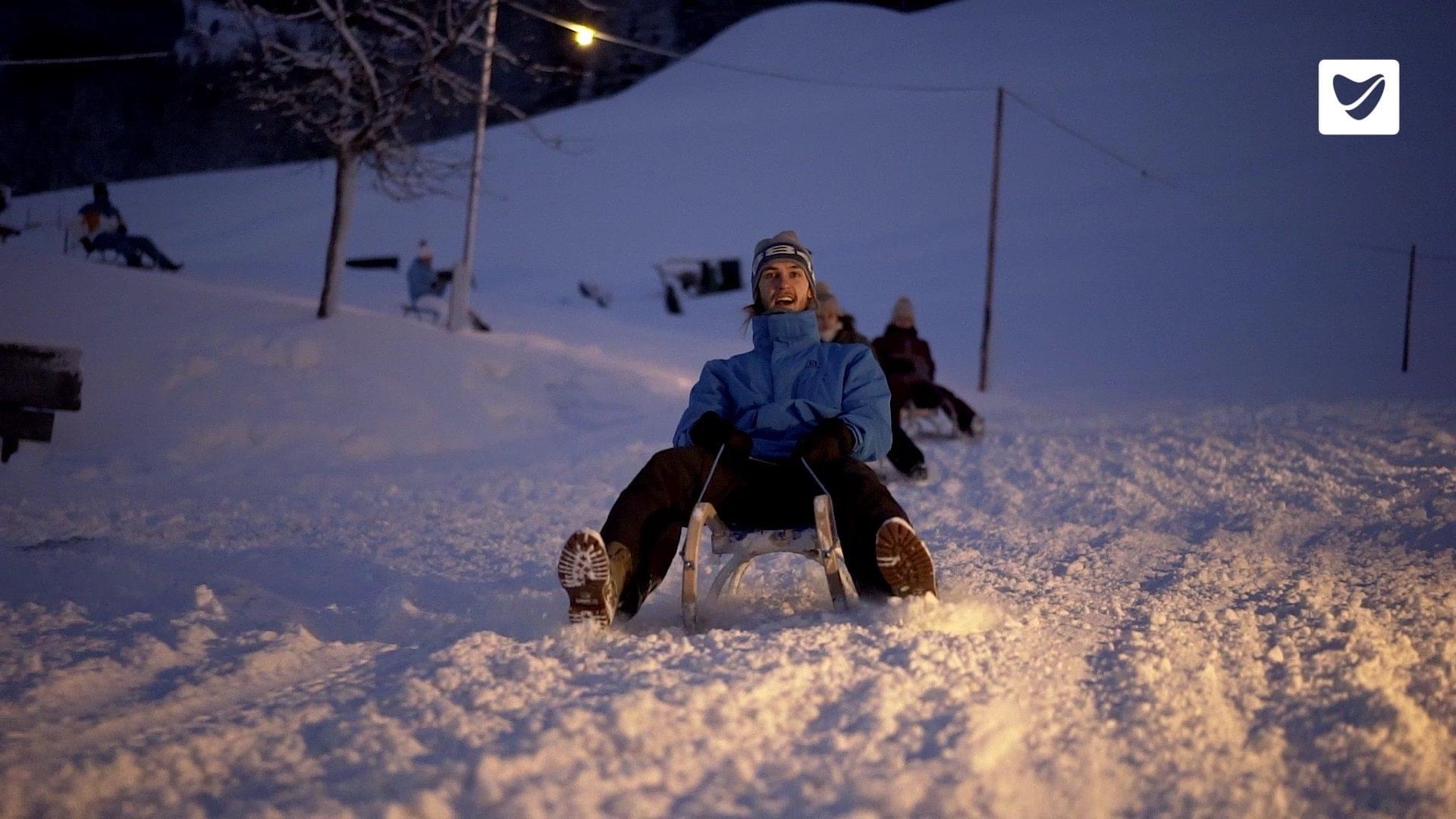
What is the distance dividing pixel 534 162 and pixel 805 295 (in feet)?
126

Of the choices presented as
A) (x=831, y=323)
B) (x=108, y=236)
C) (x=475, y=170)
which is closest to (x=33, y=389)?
(x=831, y=323)

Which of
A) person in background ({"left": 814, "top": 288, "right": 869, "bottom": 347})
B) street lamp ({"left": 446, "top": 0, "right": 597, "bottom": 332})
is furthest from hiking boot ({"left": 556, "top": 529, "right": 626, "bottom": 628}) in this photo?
street lamp ({"left": 446, "top": 0, "right": 597, "bottom": 332})

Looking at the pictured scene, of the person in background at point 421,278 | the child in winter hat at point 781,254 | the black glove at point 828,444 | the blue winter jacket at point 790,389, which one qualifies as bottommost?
the black glove at point 828,444

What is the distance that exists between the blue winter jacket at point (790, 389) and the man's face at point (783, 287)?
0.06 meters

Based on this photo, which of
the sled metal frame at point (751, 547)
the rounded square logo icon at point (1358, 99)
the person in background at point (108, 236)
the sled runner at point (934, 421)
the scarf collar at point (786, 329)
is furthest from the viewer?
the rounded square logo icon at point (1358, 99)

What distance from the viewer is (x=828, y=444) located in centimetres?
394

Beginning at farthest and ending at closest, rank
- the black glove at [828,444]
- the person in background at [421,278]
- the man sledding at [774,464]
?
the person in background at [421,278], the black glove at [828,444], the man sledding at [774,464]

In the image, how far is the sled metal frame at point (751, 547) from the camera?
12.3ft

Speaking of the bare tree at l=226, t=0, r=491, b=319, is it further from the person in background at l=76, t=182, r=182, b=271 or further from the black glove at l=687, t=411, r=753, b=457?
the black glove at l=687, t=411, r=753, b=457

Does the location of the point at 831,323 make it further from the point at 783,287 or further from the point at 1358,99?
the point at 1358,99

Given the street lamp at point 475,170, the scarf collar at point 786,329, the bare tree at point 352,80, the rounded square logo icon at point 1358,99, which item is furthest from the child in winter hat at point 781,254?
the rounded square logo icon at point 1358,99

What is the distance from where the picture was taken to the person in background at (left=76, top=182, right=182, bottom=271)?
1767 cm

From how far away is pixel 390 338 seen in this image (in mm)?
12133

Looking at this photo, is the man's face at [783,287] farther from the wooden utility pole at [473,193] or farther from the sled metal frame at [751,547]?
the wooden utility pole at [473,193]
